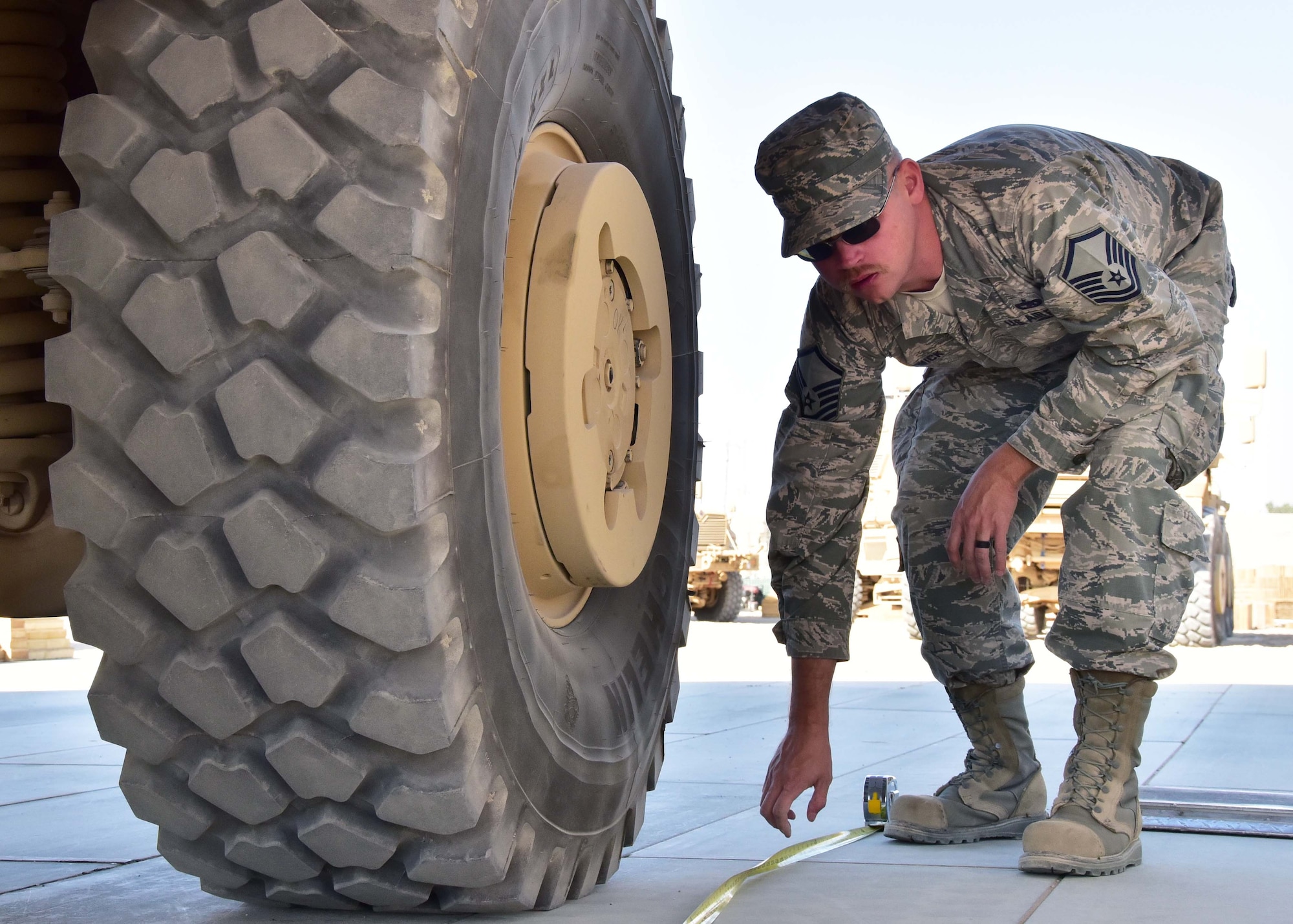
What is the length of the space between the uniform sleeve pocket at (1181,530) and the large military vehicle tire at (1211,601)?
23.6 feet

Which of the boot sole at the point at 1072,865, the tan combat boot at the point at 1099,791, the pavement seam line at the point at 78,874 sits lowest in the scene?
the pavement seam line at the point at 78,874

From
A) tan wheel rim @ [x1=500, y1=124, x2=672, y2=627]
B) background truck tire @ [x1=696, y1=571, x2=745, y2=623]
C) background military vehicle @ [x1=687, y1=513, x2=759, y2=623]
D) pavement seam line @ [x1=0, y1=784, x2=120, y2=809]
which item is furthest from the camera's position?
background truck tire @ [x1=696, y1=571, x2=745, y2=623]

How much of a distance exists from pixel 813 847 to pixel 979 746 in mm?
486

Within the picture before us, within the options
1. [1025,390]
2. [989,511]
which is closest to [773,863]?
[989,511]

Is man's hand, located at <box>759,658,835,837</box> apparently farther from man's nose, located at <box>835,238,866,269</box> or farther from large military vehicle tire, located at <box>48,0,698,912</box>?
large military vehicle tire, located at <box>48,0,698,912</box>

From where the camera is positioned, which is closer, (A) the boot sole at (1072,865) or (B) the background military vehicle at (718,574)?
(A) the boot sole at (1072,865)

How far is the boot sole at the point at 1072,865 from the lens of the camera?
62.1 inches

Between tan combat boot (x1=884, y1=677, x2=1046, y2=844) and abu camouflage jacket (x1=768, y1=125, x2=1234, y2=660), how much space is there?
10.9 inches

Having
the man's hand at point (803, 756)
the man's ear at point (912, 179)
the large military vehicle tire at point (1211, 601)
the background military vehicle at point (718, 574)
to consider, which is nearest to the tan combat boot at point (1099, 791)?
the man's hand at point (803, 756)

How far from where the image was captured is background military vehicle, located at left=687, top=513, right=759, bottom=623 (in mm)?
15438

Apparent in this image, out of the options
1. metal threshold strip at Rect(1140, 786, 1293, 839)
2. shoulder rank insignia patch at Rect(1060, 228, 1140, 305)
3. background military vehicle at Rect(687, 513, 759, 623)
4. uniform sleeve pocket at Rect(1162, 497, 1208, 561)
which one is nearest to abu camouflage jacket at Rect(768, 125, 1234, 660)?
shoulder rank insignia patch at Rect(1060, 228, 1140, 305)

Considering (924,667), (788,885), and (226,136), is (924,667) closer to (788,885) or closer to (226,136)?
(788,885)

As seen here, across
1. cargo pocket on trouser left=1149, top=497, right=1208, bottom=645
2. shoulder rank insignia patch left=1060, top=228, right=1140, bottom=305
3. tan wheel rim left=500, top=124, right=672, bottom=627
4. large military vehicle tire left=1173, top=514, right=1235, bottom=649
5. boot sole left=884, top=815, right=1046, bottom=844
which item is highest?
shoulder rank insignia patch left=1060, top=228, right=1140, bottom=305

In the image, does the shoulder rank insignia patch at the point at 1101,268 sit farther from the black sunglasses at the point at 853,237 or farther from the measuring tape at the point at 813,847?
the measuring tape at the point at 813,847
